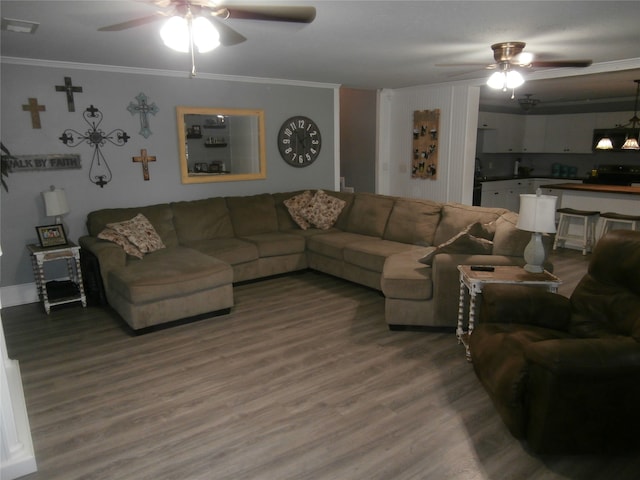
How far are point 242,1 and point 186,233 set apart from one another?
9.73ft

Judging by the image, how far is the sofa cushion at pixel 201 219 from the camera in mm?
4969

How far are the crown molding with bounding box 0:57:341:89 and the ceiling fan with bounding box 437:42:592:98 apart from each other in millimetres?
2510

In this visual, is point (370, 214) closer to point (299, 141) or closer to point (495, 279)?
point (299, 141)

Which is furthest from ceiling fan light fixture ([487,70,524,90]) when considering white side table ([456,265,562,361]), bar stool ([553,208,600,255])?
bar stool ([553,208,600,255])

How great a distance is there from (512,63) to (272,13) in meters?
2.46

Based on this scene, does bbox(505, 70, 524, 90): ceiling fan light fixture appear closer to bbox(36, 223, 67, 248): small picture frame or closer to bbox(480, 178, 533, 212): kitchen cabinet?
bbox(36, 223, 67, 248): small picture frame

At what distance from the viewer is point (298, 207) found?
5.70 metres

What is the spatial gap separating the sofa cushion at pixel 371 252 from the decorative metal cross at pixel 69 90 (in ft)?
10.2

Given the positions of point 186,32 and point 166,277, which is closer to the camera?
point 186,32

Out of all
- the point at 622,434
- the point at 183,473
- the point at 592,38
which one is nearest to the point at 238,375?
the point at 183,473

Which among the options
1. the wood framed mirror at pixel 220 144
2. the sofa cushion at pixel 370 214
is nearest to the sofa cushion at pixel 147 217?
the wood framed mirror at pixel 220 144

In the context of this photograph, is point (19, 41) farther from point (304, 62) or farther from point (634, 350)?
point (634, 350)

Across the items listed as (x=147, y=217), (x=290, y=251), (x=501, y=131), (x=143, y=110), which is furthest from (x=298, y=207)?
(x=501, y=131)

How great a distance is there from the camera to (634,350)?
2.02 metres
